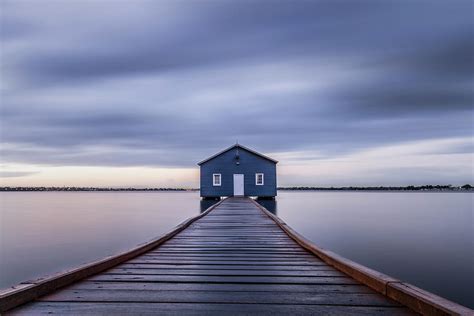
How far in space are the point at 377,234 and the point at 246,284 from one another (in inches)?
607

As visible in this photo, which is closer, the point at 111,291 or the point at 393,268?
the point at 111,291

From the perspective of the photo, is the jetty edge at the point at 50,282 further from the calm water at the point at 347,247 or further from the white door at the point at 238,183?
the white door at the point at 238,183

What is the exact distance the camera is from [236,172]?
101 feet

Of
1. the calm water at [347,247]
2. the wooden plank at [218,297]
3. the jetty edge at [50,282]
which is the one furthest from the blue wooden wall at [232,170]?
the wooden plank at [218,297]

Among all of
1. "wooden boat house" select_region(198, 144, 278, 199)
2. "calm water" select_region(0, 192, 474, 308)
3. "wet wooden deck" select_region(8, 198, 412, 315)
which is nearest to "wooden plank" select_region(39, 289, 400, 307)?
"wet wooden deck" select_region(8, 198, 412, 315)

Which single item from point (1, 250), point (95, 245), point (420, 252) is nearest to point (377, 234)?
point (420, 252)

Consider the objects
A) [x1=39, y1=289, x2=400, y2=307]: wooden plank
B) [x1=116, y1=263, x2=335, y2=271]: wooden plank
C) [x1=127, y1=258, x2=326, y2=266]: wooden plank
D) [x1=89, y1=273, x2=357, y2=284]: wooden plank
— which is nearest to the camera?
[x1=39, y1=289, x2=400, y2=307]: wooden plank

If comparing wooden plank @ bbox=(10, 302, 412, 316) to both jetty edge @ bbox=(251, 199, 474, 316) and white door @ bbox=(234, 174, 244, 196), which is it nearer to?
jetty edge @ bbox=(251, 199, 474, 316)

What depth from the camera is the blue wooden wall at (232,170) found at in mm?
30797

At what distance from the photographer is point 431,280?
29.2ft

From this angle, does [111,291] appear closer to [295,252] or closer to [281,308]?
[281,308]

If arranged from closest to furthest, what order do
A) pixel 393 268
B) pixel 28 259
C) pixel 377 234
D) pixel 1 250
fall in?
pixel 393 268, pixel 28 259, pixel 1 250, pixel 377 234

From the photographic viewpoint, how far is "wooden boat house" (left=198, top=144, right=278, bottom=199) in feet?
101

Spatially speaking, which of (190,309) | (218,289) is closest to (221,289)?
(218,289)
